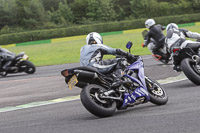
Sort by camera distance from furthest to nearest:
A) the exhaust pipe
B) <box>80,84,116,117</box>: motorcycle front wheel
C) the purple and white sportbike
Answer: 1. the exhaust pipe
2. the purple and white sportbike
3. <box>80,84,116,117</box>: motorcycle front wheel

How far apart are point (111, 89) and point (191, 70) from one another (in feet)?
9.48

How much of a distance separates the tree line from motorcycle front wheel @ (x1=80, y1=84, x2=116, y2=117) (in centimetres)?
7392

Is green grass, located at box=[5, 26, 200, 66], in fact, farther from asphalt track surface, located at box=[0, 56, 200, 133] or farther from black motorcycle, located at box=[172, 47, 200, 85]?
asphalt track surface, located at box=[0, 56, 200, 133]

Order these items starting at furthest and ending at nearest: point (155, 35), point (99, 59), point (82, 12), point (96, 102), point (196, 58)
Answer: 1. point (82, 12)
2. point (155, 35)
3. point (196, 58)
4. point (99, 59)
5. point (96, 102)

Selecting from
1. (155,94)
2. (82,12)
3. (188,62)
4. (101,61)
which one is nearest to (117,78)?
(101,61)

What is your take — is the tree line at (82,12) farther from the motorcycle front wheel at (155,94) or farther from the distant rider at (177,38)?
the motorcycle front wheel at (155,94)

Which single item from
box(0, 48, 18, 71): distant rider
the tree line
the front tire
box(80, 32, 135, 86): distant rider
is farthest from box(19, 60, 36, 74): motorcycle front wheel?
the tree line

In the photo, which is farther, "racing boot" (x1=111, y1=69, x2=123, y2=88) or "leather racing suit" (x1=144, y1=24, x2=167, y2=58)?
"leather racing suit" (x1=144, y1=24, x2=167, y2=58)

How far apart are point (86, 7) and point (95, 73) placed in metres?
88.5

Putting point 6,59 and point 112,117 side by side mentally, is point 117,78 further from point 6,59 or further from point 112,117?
point 6,59

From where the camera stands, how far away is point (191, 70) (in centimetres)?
926

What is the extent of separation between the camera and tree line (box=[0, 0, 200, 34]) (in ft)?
271

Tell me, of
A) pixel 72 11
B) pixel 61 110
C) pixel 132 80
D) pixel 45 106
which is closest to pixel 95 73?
pixel 132 80

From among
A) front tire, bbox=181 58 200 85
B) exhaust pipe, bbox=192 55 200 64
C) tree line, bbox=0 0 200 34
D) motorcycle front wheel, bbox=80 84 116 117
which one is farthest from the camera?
tree line, bbox=0 0 200 34
